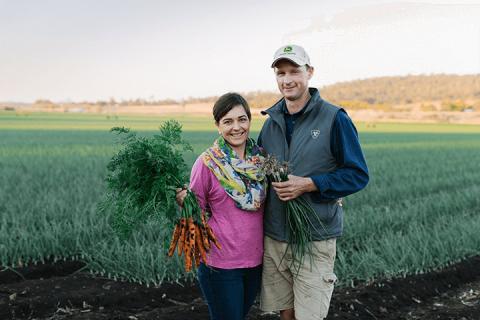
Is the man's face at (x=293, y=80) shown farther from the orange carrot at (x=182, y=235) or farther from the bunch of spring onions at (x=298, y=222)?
the orange carrot at (x=182, y=235)

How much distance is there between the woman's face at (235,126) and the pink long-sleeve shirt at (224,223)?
198 mm

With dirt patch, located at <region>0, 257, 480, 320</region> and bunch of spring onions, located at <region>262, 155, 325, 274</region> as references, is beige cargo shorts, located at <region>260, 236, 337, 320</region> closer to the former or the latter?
bunch of spring onions, located at <region>262, 155, 325, 274</region>

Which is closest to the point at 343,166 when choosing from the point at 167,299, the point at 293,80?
the point at 293,80

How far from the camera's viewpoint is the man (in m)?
2.82

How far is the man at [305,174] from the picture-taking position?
9.27ft

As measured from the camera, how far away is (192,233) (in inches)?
107

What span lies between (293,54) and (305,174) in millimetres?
639

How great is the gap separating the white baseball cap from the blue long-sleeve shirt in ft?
1.12

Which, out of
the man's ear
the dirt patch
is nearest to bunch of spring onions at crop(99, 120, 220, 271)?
the man's ear

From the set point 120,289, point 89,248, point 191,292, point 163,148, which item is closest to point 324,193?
point 163,148

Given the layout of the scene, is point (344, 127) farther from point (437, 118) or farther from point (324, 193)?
point (437, 118)

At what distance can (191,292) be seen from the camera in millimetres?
4629

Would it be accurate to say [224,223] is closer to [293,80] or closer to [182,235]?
[182,235]

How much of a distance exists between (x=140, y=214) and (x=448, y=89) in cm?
9832
